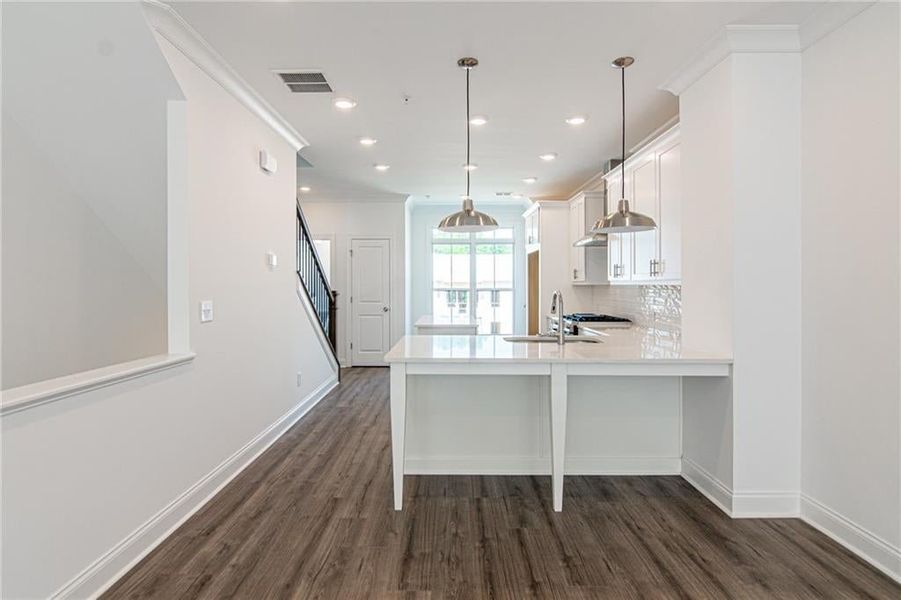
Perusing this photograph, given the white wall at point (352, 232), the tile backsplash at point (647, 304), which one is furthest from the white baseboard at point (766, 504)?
the white wall at point (352, 232)

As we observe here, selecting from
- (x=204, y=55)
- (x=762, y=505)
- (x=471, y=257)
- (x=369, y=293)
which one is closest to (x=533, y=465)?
(x=762, y=505)

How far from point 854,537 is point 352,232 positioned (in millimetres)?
7002

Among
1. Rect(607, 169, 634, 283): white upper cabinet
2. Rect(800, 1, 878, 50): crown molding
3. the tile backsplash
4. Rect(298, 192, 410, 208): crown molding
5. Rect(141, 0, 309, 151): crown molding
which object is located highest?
Rect(298, 192, 410, 208): crown molding

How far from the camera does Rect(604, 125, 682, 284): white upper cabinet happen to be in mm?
3520

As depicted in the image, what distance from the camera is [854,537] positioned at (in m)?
2.34

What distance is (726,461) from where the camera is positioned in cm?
281

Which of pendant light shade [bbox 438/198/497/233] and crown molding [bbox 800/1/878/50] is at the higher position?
crown molding [bbox 800/1/878/50]

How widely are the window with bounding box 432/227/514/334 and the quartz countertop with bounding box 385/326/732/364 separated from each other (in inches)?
199

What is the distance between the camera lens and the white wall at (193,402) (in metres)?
1.80

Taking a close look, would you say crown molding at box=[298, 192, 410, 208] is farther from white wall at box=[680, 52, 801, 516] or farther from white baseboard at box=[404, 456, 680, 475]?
white wall at box=[680, 52, 801, 516]

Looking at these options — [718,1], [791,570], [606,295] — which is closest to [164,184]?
[718,1]

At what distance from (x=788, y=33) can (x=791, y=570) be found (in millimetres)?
2780

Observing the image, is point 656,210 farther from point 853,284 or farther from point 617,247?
point 853,284

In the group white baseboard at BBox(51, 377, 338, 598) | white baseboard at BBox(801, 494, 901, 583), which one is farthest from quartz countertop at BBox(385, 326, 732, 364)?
white baseboard at BBox(51, 377, 338, 598)
